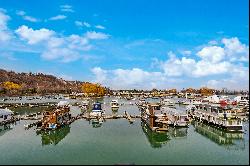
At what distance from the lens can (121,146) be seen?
5347 cm

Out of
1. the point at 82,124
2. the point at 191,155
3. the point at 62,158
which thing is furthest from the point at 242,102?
the point at 62,158

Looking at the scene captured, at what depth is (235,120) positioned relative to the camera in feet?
221

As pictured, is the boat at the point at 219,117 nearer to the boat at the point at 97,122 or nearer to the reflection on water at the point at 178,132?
the reflection on water at the point at 178,132

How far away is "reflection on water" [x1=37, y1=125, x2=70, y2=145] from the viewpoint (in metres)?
59.4

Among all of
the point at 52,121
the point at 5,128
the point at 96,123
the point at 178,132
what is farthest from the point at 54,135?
the point at 178,132

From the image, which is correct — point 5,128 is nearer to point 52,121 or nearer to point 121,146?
point 52,121

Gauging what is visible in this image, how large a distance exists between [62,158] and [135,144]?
1407 cm

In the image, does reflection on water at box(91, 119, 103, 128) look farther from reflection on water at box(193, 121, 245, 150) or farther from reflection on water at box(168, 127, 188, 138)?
reflection on water at box(193, 121, 245, 150)

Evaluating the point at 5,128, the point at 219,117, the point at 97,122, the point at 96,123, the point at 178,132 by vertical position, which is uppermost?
the point at 219,117

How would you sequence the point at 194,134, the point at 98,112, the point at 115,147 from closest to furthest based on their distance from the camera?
the point at 115,147 < the point at 194,134 < the point at 98,112

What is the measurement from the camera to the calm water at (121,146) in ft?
149

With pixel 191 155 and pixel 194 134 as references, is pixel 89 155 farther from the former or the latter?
pixel 194 134

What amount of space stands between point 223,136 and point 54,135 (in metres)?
32.2

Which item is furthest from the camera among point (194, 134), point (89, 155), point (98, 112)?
point (98, 112)
